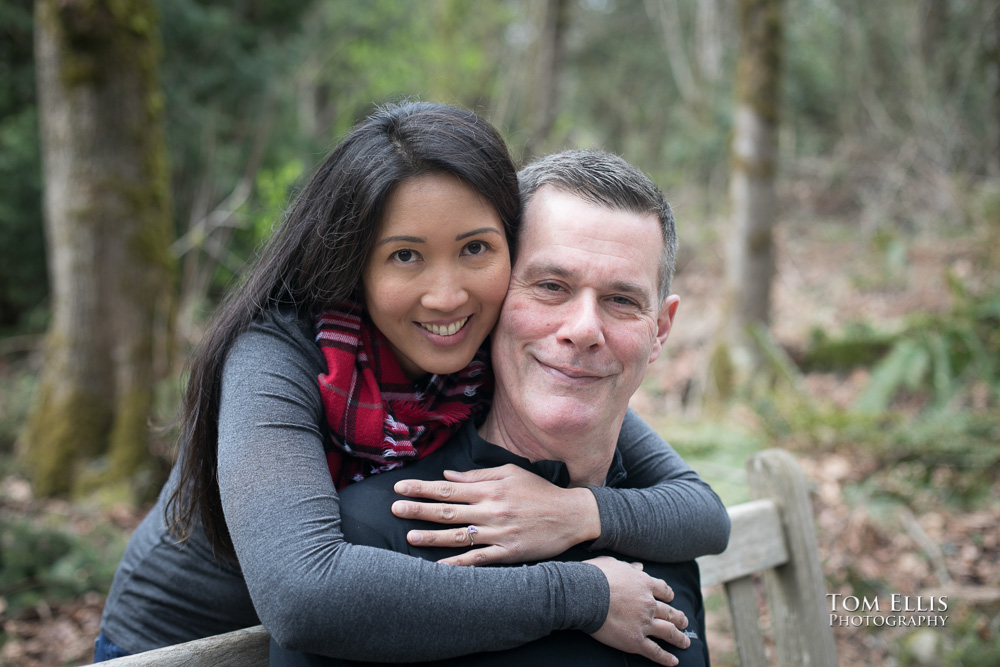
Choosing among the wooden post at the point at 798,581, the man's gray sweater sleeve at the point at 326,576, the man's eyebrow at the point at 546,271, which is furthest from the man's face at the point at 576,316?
the wooden post at the point at 798,581

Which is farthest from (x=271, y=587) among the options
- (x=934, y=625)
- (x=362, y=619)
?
(x=934, y=625)

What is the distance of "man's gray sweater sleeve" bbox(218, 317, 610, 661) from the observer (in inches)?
56.3

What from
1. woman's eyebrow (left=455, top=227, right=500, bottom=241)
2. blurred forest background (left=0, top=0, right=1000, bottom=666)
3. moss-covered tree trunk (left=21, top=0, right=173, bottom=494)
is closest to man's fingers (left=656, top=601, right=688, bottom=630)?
woman's eyebrow (left=455, top=227, right=500, bottom=241)

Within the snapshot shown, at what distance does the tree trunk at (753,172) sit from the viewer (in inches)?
264

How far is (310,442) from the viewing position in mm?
1631

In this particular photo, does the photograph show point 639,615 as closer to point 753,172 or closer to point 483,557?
point 483,557

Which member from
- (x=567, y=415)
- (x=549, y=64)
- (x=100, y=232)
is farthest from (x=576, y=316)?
(x=549, y=64)

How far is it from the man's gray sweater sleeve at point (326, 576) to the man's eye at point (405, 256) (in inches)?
15.6

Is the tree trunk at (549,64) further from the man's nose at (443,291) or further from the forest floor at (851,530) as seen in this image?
the man's nose at (443,291)

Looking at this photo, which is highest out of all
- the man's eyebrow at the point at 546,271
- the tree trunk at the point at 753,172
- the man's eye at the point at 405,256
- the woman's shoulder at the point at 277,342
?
the tree trunk at the point at 753,172

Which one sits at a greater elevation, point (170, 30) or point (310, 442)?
→ point (170, 30)

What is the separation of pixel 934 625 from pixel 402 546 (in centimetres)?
311

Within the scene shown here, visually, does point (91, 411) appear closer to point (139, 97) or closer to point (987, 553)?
point (139, 97)

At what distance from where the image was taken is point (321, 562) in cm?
145
